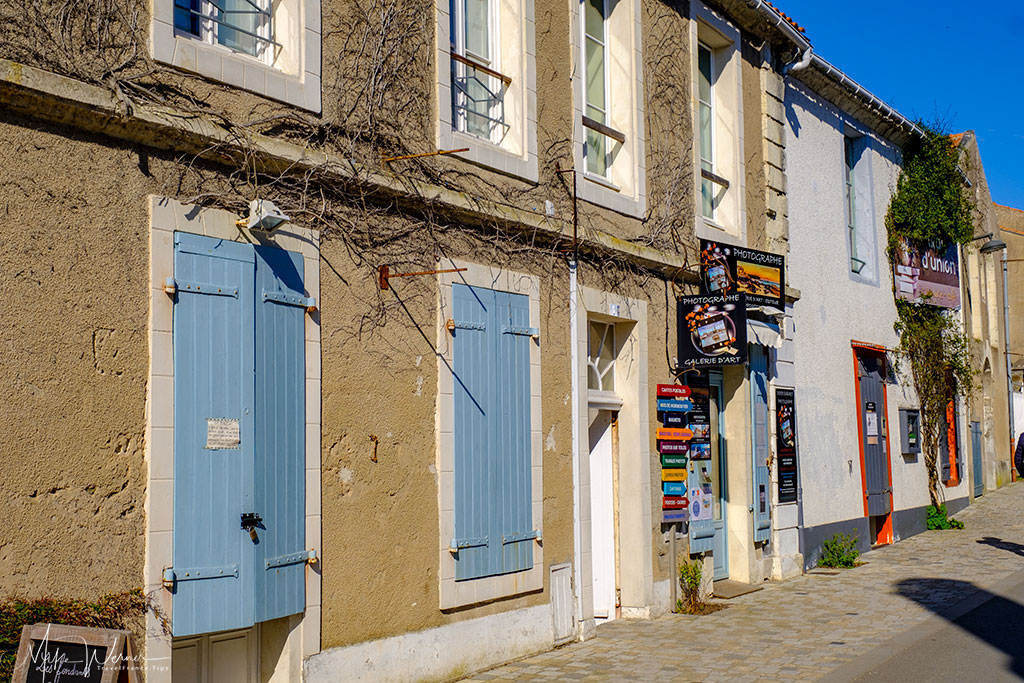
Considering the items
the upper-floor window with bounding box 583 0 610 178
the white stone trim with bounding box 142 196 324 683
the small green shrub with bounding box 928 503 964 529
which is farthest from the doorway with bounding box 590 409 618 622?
the small green shrub with bounding box 928 503 964 529

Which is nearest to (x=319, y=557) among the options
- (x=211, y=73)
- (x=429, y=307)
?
(x=429, y=307)

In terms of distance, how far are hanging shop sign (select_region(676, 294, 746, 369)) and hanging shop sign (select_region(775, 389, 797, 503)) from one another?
201cm

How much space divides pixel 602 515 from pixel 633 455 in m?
0.60

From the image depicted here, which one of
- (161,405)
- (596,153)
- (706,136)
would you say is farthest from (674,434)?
(161,405)

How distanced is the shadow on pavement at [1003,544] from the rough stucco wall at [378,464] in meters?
8.64

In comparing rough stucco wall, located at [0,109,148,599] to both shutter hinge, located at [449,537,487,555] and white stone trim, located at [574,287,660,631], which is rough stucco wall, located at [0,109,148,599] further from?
white stone trim, located at [574,287,660,631]

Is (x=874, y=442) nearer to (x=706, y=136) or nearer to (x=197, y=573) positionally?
(x=706, y=136)

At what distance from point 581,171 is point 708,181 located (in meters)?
2.80

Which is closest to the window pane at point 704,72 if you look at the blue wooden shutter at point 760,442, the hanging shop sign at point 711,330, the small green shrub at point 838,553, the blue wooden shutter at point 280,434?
the hanging shop sign at point 711,330

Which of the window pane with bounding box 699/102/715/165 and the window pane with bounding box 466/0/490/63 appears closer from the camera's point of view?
the window pane with bounding box 466/0/490/63

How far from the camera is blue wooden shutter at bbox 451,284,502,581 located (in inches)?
277

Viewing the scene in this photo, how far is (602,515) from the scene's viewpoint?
9227mm

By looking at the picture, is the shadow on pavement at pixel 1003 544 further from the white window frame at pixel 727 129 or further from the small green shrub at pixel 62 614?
the small green shrub at pixel 62 614

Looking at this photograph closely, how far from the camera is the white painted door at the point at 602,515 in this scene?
30.0 feet
